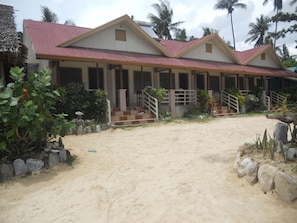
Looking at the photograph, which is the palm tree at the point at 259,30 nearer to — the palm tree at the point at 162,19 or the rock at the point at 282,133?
the palm tree at the point at 162,19

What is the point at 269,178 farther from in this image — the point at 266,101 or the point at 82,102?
the point at 266,101

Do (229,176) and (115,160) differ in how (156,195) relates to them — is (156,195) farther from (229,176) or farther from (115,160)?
(115,160)

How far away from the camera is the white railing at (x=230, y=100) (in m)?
16.6

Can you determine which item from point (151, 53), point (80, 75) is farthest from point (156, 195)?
point (151, 53)

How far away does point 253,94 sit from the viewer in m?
18.1

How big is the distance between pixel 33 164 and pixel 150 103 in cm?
873

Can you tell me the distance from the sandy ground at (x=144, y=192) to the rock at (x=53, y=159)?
0.14 meters

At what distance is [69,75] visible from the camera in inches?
519

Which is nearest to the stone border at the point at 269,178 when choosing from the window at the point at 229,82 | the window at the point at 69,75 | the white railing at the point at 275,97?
the window at the point at 69,75

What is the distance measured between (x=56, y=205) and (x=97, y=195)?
622 millimetres

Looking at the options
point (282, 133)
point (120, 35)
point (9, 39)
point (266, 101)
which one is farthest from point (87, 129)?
point (266, 101)

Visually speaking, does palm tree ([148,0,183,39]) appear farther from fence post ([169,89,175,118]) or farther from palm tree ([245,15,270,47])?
fence post ([169,89,175,118])

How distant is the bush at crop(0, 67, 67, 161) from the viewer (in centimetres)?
491

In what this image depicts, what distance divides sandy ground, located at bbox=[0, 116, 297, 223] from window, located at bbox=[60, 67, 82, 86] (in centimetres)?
738
